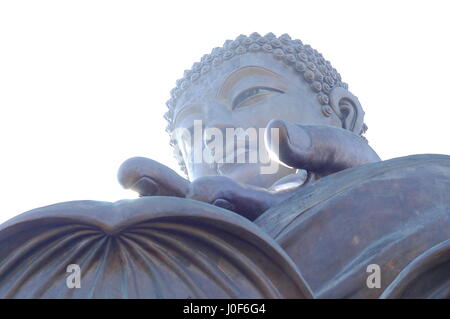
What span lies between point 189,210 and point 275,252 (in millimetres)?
220

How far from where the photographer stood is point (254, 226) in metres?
2.44

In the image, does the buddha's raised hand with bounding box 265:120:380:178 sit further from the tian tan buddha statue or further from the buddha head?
the buddha head

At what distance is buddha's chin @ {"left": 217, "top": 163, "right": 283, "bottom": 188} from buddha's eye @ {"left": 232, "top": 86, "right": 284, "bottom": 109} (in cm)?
35

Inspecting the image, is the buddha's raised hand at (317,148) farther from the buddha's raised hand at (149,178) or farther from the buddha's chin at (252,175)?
the buddha's chin at (252,175)

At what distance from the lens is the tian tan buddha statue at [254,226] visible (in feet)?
7.84

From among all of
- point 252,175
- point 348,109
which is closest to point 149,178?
point 252,175

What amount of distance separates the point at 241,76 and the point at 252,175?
629 mm

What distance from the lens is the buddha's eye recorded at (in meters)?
4.27

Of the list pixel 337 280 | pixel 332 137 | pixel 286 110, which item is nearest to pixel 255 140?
pixel 286 110

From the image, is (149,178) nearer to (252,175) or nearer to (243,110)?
(252,175)

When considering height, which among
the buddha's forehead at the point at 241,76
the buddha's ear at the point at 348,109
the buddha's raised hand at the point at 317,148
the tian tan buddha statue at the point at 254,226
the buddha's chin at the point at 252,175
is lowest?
the tian tan buddha statue at the point at 254,226

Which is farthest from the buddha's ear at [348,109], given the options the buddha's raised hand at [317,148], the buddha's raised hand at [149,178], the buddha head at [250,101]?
the buddha's raised hand at [149,178]

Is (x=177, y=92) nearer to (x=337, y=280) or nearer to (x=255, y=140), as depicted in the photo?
(x=255, y=140)

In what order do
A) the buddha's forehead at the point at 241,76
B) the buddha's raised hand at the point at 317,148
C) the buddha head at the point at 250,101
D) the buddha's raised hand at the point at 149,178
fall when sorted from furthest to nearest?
the buddha's forehead at the point at 241,76, the buddha head at the point at 250,101, the buddha's raised hand at the point at 317,148, the buddha's raised hand at the point at 149,178
